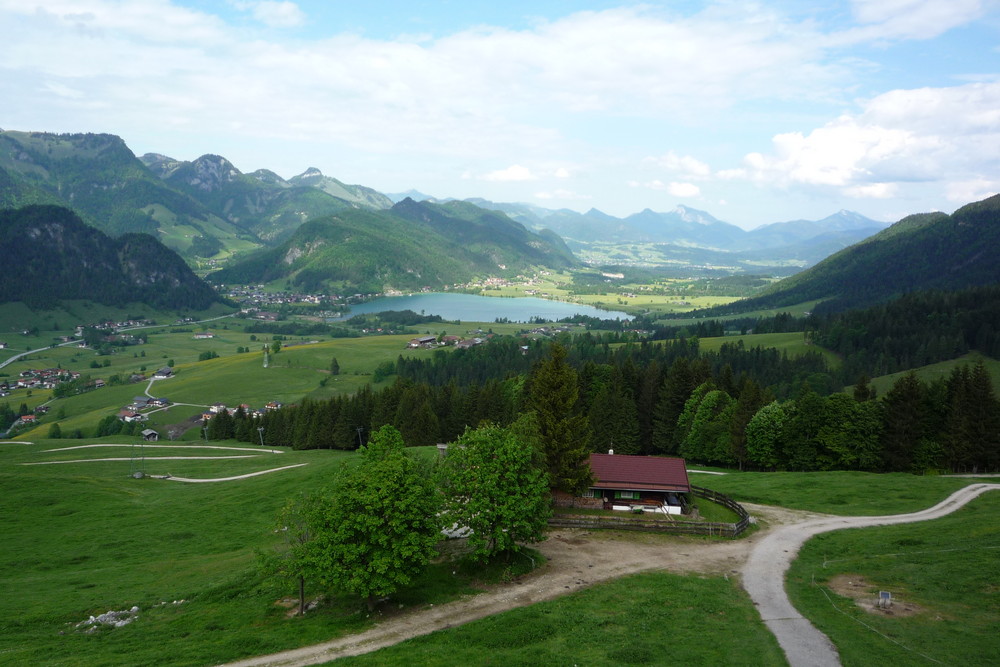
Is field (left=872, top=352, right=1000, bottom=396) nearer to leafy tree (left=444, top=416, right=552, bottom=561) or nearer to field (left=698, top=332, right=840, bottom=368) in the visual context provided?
field (left=698, top=332, right=840, bottom=368)

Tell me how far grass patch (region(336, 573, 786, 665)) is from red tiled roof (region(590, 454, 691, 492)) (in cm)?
1557

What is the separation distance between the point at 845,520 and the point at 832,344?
467ft

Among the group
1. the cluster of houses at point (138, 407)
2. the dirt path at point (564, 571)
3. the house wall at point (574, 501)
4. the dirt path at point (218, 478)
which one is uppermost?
the dirt path at point (564, 571)

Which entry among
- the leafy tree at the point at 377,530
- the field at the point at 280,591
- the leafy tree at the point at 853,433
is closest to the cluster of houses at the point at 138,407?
the field at the point at 280,591

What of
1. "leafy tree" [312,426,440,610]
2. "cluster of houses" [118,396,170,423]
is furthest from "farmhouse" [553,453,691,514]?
"cluster of houses" [118,396,170,423]

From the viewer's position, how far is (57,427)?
5000 inches

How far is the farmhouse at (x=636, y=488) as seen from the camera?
153ft

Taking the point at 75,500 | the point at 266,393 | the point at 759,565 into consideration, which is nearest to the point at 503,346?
the point at 266,393

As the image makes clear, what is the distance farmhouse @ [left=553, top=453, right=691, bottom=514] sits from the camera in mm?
46522

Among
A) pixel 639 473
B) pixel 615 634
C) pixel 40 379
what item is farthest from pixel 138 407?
pixel 615 634

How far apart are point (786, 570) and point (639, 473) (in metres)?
15.4

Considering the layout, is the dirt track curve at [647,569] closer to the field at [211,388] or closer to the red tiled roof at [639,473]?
the red tiled roof at [639,473]

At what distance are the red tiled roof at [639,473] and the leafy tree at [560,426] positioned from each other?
3.92 meters

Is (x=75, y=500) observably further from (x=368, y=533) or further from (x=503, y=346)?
(x=503, y=346)
